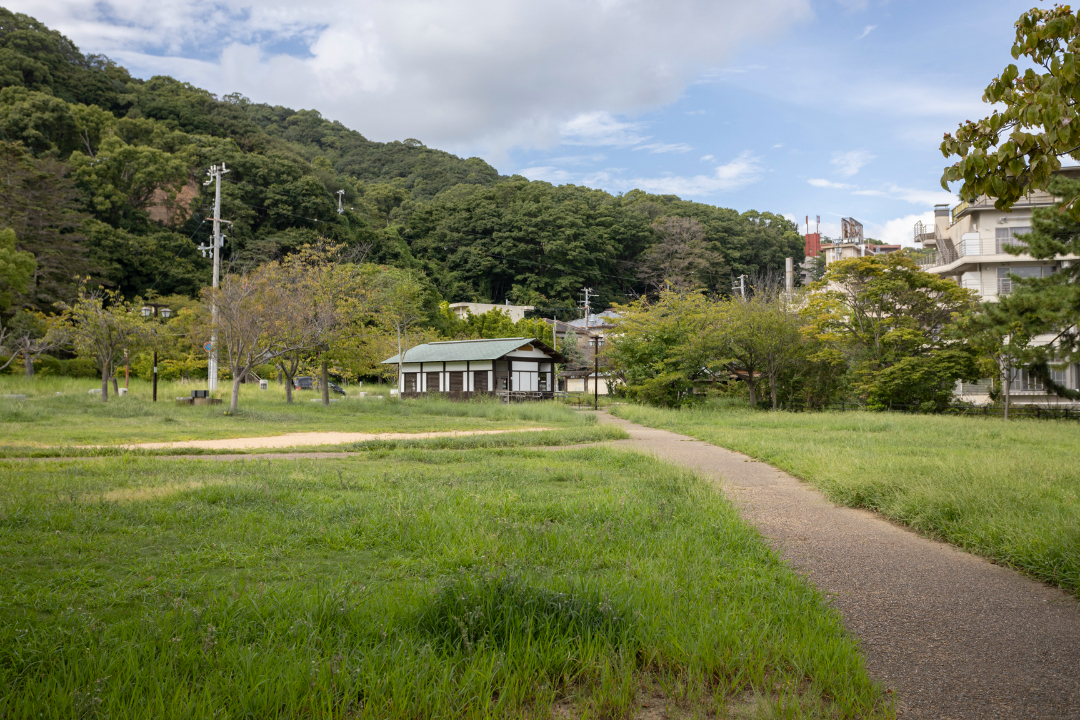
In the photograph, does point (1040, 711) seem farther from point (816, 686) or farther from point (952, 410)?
point (952, 410)

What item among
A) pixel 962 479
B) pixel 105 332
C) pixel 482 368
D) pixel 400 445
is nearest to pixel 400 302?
pixel 482 368

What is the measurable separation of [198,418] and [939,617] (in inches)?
790

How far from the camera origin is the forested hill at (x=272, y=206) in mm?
42000

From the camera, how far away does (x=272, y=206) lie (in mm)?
51156

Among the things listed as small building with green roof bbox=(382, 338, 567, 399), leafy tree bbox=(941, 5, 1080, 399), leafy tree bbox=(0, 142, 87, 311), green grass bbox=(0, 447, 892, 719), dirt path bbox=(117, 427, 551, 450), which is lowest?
dirt path bbox=(117, 427, 551, 450)

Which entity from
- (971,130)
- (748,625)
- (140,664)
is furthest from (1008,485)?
(140,664)

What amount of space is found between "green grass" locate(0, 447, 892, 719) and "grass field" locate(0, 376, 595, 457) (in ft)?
26.1

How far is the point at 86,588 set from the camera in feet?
13.3

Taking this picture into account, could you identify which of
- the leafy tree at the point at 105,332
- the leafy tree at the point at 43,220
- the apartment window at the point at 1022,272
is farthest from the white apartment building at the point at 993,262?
the leafy tree at the point at 43,220

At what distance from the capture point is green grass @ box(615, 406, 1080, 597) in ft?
17.6

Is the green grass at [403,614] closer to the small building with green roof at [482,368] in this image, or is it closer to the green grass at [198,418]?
the green grass at [198,418]

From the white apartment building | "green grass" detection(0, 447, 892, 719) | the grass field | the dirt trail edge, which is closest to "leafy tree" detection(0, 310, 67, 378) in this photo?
the grass field

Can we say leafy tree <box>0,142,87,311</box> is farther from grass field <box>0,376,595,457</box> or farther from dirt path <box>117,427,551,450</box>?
dirt path <box>117,427,551,450</box>

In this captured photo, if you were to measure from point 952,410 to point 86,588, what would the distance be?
28990 mm
